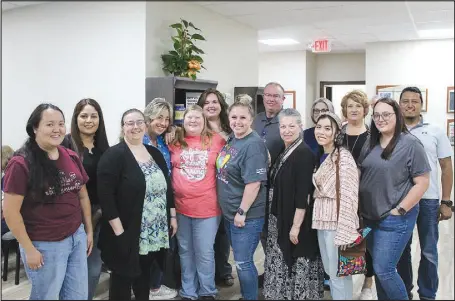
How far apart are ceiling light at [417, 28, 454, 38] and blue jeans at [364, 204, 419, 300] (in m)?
3.02

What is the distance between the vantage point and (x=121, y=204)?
1.61m

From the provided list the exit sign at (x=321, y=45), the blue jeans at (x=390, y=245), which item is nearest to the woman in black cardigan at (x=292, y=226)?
the blue jeans at (x=390, y=245)

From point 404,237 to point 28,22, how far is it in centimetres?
258

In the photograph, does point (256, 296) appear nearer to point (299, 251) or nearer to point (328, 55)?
point (299, 251)

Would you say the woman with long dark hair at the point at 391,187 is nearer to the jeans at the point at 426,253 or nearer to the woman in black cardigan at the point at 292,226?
the woman in black cardigan at the point at 292,226

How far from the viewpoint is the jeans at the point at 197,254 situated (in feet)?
6.28

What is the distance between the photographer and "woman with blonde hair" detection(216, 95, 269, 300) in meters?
1.78

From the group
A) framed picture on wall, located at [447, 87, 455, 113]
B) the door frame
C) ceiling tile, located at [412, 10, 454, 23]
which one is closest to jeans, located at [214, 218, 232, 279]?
ceiling tile, located at [412, 10, 454, 23]

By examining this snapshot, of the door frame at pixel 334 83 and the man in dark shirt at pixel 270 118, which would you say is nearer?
the man in dark shirt at pixel 270 118

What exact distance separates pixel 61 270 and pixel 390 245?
1.15 metres

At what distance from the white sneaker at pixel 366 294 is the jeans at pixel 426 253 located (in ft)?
0.67

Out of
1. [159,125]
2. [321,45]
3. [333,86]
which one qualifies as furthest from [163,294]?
[333,86]

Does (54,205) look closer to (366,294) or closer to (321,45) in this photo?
(366,294)

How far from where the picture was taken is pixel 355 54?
5.88m
